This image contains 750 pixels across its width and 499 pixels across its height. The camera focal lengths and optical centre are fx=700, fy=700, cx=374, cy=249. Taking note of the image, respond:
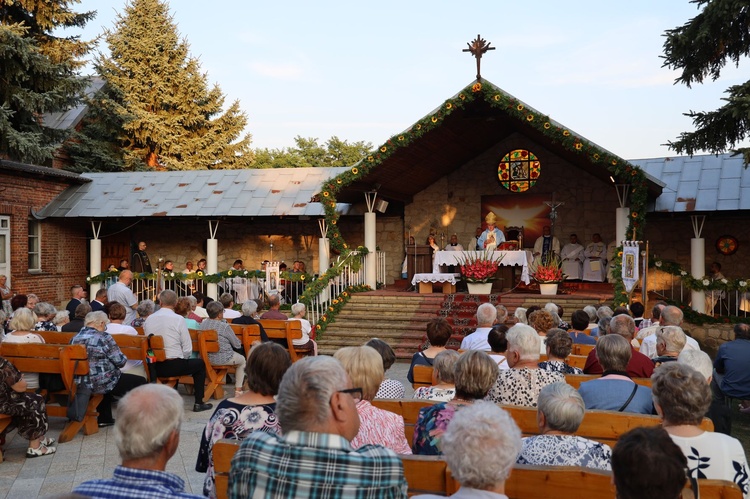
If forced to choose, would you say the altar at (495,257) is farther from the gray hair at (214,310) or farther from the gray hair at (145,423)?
the gray hair at (145,423)

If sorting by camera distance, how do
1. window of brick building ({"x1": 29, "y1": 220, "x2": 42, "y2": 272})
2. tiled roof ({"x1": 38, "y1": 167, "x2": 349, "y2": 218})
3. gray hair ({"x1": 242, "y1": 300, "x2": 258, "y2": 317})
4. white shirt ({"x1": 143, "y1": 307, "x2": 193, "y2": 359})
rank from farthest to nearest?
window of brick building ({"x1": 29, "y1": 220, "x2": 42, "y2": 272})
tiled roof ({"x1": 38, "y1": 167, "x2": 349, "y2": 218})
gray hair ({"x1": 242, "y1": 300, "x2": 258, "y2": 317})
white shirt ({"x1": 143, "y1": 307, "x2": 193, "y2": 359})

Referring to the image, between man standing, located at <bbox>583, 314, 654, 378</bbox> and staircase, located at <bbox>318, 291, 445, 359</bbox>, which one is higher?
man standing, located at <bbox>583, 314, 654, 378</bbox>

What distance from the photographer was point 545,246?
56.2 ft

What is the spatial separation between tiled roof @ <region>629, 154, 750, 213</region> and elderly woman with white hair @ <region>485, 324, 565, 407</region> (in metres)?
11.7

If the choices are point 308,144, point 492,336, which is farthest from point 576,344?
point 308,144

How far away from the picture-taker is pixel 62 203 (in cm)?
1912

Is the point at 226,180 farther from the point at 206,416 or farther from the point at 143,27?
the point at 143,27

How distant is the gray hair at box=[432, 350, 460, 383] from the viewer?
4.43 m

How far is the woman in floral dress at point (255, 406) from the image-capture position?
3.79 metres

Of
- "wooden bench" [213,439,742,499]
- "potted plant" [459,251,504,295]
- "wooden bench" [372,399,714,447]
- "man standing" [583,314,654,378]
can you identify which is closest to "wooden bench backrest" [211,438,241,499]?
"wooden bench" [213,439,742,499]

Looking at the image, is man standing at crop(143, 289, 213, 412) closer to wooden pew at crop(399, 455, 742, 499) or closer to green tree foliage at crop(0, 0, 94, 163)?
wooden pew at crop(399, 455, 742, 499)

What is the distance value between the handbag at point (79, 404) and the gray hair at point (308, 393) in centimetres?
494

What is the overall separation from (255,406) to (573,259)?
14426 millimetres

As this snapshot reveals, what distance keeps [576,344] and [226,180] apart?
14.7 metres
